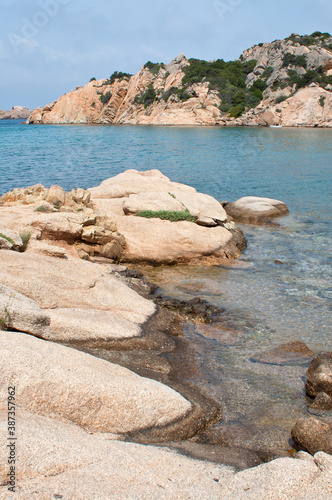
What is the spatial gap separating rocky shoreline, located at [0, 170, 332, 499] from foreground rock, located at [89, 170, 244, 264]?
193cm

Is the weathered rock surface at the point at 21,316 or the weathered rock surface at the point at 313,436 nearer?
the weathered rock surface at the point at 313,436

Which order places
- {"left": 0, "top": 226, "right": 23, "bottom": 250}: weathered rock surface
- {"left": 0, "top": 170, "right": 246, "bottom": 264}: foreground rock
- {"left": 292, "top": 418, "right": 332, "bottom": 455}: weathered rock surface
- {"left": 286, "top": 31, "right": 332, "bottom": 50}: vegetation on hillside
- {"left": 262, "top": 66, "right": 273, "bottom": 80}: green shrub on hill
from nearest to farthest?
{"left": 292, "top": 418, "right": 332, "bottom": 455}: weathered rock surface
{"left": 0, "top": 226, "right": 23, "bottom": 250}: weathered rock surface
{"left": 0, "top": 170, "right": 246, "bottom": 264}: foreground rock
{"left": 262, "top": 66, "right": 273, "bottom": 80}: green shrub on hill
{"left": 286, "top": 31, "right": 332, "bottom": 50}: vegetation on hillside

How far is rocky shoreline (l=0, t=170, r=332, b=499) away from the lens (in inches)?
173

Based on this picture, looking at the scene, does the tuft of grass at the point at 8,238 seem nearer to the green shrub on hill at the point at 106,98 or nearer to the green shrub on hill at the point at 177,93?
the green shrub on hill at the point at 177,93

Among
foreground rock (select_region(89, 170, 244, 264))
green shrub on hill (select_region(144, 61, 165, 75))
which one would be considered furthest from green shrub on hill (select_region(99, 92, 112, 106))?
foreground rock (select_region(89, 170, 244, 264))

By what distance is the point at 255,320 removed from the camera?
11.2 m

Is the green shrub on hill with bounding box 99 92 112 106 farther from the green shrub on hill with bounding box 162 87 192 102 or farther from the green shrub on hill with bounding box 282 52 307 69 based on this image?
the green shrub on hill with bounding box 282 52 307 69

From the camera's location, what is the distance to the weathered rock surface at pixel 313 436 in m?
5.88

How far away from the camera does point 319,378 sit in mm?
7652

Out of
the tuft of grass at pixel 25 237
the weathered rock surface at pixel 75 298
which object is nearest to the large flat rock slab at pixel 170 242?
the tuft of grass at pixel 25 237

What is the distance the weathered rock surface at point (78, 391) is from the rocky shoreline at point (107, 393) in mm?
14

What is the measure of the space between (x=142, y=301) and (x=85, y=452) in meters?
6.13

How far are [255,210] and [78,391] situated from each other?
740 inches

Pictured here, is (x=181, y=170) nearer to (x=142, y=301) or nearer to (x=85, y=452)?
(x=142, y=301)
